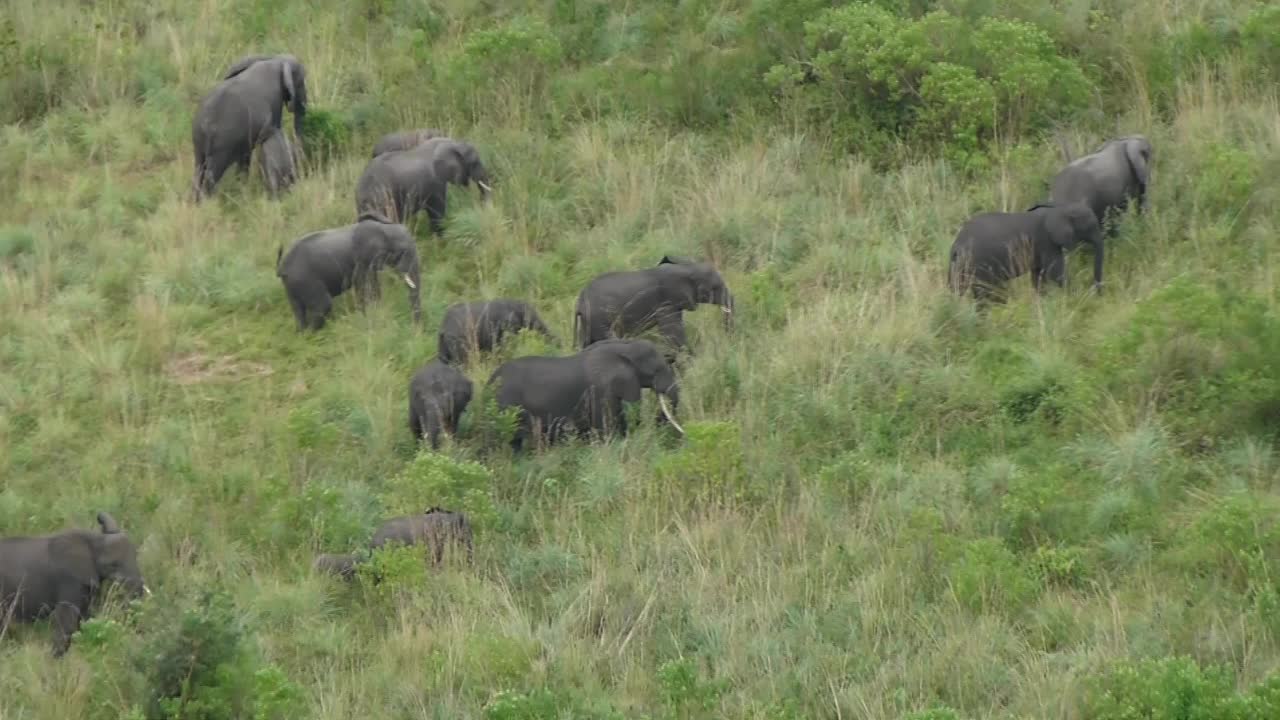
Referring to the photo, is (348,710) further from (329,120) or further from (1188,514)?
(329,120)

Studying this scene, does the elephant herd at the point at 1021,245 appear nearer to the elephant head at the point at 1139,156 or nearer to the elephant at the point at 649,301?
the elephant head at the point at 1139,156

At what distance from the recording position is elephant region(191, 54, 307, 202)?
15.3m

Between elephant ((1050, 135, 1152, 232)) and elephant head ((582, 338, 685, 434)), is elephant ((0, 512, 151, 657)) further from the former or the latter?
elephant ((1050, 135, 1152, 232))

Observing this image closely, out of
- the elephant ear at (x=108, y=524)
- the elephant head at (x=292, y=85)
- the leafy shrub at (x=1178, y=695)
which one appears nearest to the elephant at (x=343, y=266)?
the elephant head at (x=292, y=85)

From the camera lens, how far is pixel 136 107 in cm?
1702

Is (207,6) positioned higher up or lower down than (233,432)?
higher up

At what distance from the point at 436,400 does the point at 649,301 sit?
1735 mm

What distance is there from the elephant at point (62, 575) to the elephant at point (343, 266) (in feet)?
11.9

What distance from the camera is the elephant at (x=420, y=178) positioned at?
14.2 meters

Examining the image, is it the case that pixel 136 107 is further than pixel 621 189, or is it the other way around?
pixel 136 107

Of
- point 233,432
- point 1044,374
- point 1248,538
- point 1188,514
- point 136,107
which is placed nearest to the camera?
point 1248,538

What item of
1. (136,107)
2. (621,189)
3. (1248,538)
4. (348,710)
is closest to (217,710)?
(348,710)

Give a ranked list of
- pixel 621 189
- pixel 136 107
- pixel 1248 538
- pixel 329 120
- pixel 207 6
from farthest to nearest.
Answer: pixel 207 6
pixel 136 107
pixel 329 120
pixel 621 189
pixel 1248 538

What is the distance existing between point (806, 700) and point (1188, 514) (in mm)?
2577
